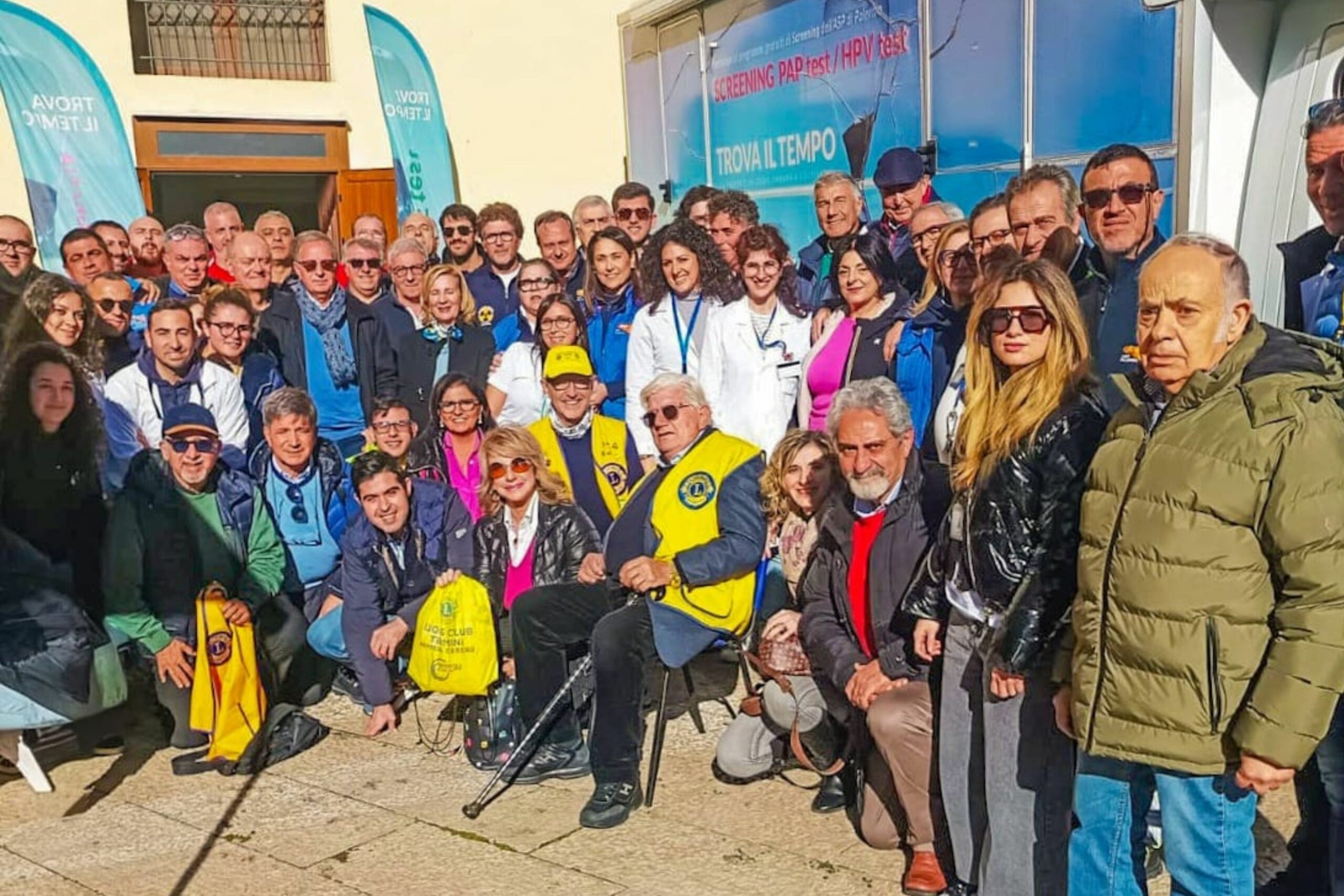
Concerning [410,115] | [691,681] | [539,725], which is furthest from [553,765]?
[410,115]

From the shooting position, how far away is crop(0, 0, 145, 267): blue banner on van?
34.2 ft

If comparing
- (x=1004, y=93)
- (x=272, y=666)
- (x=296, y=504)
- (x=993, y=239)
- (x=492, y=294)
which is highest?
(x=1004, y=93)

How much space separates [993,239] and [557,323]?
199 cm

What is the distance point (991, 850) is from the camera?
2.90 m

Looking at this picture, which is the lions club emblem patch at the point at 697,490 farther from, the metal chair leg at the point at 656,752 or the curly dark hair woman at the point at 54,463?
the curly dark hair woman at the point at 54,463

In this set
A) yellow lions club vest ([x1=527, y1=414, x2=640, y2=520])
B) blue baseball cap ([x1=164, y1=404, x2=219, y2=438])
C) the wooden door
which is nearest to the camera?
blue baseball cap ([x1=164, y1=404, x2=219, y2=438])

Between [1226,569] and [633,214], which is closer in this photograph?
[1226,569]

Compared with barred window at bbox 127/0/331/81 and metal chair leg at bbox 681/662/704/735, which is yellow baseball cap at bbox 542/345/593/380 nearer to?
metal chair leg at bbox 681/662/704/735

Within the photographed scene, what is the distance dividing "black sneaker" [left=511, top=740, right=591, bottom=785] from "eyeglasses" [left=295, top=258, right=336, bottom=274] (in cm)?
269

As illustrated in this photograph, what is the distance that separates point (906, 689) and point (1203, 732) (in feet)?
3.60

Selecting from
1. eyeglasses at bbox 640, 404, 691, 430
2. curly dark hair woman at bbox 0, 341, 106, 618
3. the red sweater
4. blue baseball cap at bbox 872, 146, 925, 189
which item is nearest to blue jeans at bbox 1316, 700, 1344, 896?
the red sweater

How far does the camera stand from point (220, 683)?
14.5 feet

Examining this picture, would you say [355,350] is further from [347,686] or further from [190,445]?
[347,686]

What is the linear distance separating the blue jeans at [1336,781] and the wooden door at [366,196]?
11598 mm
